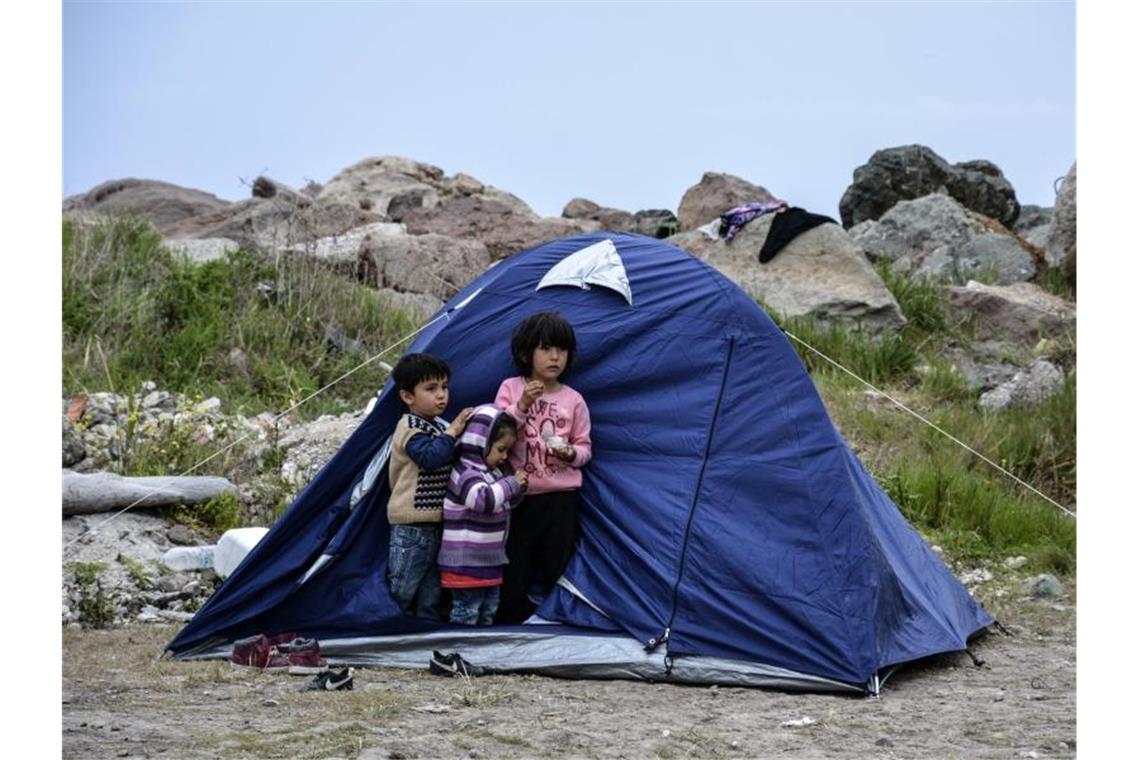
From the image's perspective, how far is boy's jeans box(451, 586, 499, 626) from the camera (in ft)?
21.2

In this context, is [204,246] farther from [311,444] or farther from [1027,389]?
[1027,389]

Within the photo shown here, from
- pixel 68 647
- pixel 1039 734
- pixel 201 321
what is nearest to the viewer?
pixel 1039 734

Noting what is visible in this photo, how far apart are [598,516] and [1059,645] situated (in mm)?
2747

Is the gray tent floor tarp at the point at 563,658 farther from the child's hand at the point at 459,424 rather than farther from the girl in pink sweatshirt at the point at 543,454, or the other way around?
the child's hand at the point at 459,424

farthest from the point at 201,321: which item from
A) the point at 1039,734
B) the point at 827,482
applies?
the point at 1039,734

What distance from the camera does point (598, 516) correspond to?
6.56 metres

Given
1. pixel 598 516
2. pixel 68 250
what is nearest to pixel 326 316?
pixel 68 250

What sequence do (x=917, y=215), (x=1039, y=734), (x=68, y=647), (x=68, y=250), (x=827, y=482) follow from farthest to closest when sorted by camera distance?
(x=917, y=215)
(x=68, y=250)
(x=68, y=647)
(x=827, y=482)
(x=1039, y=734)

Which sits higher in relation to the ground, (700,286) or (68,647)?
(700,286)

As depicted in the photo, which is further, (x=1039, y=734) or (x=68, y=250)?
(x=68, y=250)

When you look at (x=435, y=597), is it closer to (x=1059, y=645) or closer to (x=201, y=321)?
(x=1059, y=645)

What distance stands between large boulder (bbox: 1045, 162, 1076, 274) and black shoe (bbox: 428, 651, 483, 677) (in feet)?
39.3

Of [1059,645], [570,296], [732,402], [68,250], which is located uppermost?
[68,250]

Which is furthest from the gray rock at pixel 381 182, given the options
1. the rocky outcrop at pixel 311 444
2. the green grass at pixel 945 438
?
the rocky outcrop at pixel 311 444
